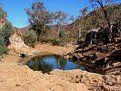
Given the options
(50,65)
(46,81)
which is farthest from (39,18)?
(46,81)

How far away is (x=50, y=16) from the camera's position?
211ft

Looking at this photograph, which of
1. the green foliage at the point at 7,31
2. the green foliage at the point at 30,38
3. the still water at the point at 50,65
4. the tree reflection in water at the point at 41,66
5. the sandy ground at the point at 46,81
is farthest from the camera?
the green foliage at the point at 30,38

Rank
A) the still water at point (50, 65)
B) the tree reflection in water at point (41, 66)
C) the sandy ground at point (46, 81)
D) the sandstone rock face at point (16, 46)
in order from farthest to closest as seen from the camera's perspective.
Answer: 1. the sandstone rock face at point (16, 46)
2. the still water at point (50, 65)
3. the tree reflection in water at point (41, 66)
4. the sandy ground at point (46, 81)

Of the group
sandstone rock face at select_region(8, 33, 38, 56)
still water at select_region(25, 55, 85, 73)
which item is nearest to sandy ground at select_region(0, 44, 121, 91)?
still water at select_region(25, 55, 85, 73)

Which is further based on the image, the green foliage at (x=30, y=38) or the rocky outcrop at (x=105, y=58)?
the green foliage at (x=30, y=38)

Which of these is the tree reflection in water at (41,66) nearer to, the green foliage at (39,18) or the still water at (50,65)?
the still water at (50,65)

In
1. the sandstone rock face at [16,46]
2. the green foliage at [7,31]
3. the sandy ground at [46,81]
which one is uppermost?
the green foliage at [7,31]

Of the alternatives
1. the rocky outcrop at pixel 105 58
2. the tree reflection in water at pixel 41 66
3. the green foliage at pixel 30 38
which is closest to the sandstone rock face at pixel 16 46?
the green foliage at pixel 30 38

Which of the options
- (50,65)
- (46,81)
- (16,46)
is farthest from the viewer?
(16,46)

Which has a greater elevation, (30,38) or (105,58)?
(30,38)

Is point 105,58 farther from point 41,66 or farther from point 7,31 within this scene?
point 7,31

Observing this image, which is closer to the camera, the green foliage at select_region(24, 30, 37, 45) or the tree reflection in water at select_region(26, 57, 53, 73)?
the tree reflection in water at select_region(26, 57, 53, 73)

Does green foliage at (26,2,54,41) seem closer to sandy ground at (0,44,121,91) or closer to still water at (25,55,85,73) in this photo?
still water at (25,55,85,73)

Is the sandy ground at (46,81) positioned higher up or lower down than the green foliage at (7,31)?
lower down
